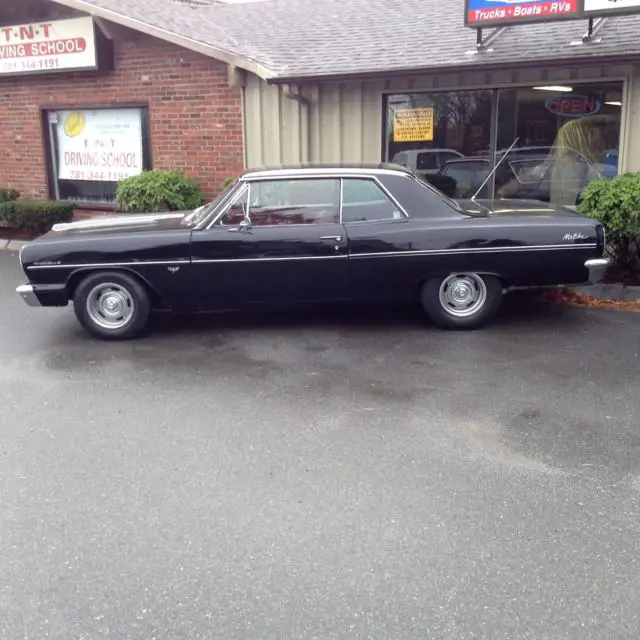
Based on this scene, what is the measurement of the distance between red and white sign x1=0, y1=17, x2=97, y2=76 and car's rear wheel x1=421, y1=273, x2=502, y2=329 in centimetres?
728

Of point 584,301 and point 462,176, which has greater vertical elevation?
point 462,176

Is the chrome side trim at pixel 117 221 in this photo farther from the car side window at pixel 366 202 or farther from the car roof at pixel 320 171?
the car side window at pixel 366 202

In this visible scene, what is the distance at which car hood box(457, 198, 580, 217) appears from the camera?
674 cm

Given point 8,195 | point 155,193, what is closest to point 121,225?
point 155,193

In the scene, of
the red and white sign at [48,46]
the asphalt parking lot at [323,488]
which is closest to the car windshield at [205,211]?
the asphalt parking lot at [323,488]

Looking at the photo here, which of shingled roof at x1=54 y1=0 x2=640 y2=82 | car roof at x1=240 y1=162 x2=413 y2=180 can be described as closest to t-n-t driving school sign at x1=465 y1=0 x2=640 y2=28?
shingled roof at x1=54 y1=0 x2=640 y2=82

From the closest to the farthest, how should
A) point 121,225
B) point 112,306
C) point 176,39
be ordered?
1. point 112,306
2. point 121,225
3. point 176,39

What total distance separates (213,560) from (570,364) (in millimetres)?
3634

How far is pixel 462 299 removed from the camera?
6.74 m

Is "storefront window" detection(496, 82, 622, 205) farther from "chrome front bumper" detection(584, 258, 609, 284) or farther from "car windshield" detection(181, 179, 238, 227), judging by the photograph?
"car windshield" detection(181, 179, 238, 227)

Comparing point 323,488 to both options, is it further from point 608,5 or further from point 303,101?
point 303,101

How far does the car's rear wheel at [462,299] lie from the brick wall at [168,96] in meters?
4.98

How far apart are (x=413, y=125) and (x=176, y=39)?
3449 mm

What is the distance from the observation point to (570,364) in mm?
5844
